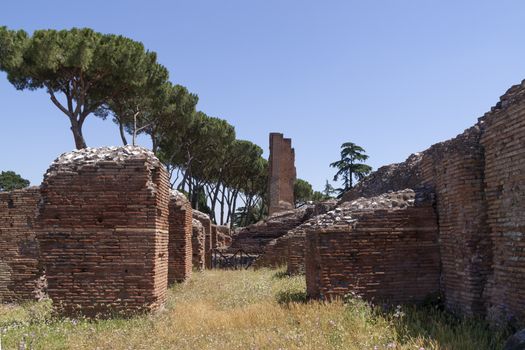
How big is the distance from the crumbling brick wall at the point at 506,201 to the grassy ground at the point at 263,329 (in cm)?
46

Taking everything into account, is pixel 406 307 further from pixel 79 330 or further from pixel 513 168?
pixel 79 330

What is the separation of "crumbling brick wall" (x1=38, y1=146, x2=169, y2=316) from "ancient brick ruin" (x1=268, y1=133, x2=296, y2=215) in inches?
1091

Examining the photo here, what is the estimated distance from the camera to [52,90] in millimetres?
20250

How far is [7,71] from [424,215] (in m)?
16.6

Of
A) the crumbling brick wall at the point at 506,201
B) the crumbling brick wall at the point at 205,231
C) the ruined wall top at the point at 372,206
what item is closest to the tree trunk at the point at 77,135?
the crumbling brick wall at the point at 205,231

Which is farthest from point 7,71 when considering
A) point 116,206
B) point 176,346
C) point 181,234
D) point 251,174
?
point 251,174

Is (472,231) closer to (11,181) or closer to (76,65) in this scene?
(76,65)

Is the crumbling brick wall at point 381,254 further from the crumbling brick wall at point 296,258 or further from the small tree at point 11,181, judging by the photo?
the small tree at point 11,181

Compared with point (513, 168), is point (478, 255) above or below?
below

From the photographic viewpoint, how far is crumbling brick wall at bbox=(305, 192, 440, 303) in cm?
850

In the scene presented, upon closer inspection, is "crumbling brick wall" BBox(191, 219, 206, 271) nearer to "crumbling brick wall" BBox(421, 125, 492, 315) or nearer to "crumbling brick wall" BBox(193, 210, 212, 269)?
Answer: "crumbling brick wall" BBox(193, 210, 212, 269)

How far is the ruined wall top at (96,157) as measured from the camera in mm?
8484

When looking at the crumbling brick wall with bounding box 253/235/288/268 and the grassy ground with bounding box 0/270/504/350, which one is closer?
the grassy ground with bounding box 0/270/504/350

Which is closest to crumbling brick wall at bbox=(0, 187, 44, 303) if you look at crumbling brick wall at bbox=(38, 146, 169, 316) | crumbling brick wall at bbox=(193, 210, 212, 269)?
crumbling brick wall at bbox=(38, 146, 169, 316)
